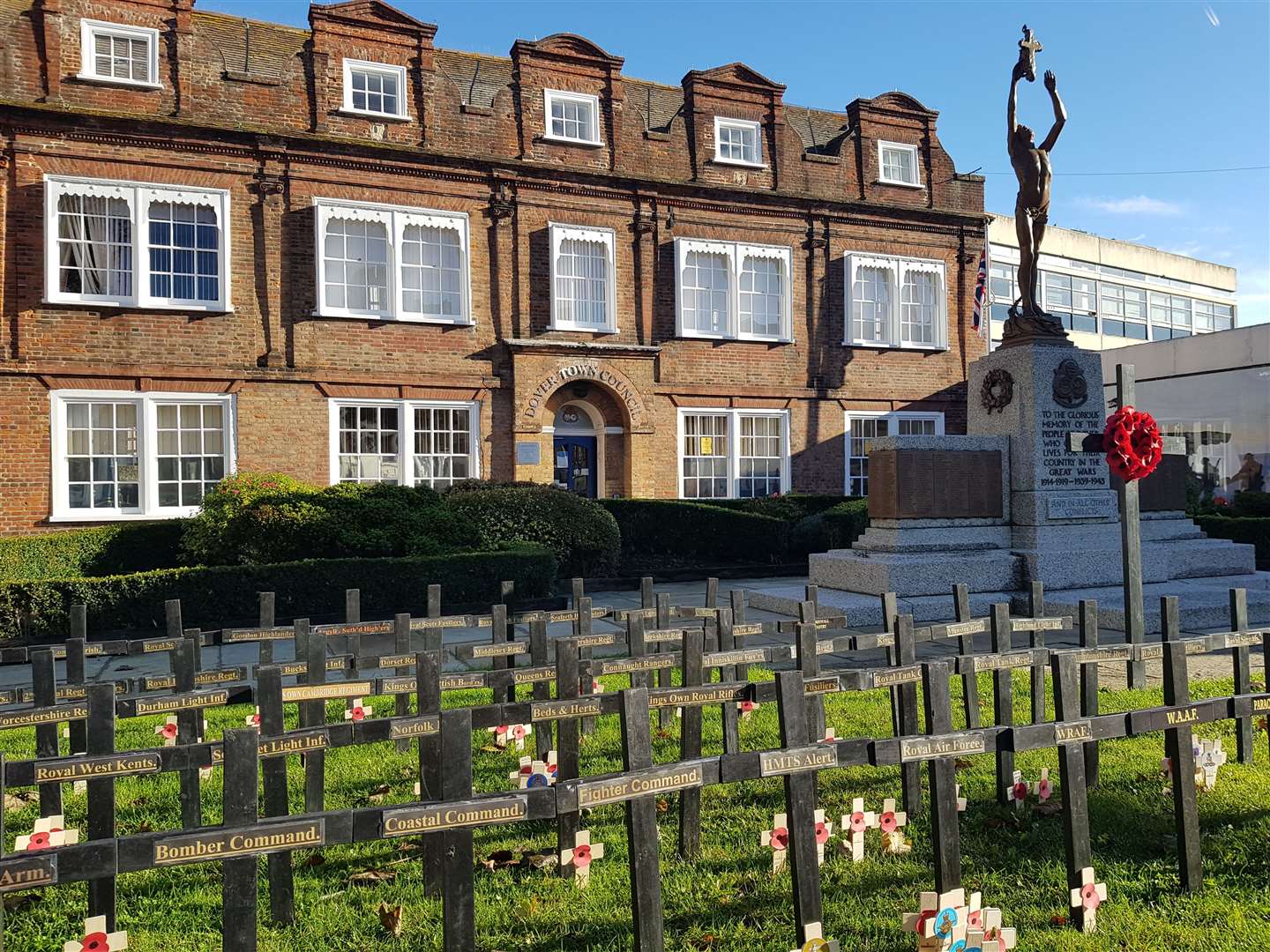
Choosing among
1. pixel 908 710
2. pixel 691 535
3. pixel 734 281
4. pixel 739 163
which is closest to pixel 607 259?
A: pixel 734 281

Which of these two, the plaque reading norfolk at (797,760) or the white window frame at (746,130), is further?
A: the white window frame at (746,130)

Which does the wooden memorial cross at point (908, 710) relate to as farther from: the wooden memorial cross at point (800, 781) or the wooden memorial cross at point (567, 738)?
the wooden memorial cross at point (567, 738)

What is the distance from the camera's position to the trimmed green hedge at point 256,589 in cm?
1044

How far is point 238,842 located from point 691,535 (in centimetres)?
1513

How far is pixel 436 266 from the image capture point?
19094 millimetres

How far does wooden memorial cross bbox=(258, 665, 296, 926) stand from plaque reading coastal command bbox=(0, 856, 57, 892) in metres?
0.98

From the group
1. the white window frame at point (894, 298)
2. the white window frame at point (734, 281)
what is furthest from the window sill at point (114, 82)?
the white window frame at point (894, 298)

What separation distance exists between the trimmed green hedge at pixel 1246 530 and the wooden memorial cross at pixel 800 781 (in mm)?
15775

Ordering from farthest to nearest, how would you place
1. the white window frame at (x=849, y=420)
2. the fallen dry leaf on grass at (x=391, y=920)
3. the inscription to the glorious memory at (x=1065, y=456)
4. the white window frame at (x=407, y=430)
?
the white window frame at (x=849, y=420)
the white window frame at (x=407, y=430)
the inscription to the glorious memory at (x=1065, y=456)
the fallen dry leaf on grass at (x=391, y=920)

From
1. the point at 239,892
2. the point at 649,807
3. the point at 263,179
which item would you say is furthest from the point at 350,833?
the point at 263,179

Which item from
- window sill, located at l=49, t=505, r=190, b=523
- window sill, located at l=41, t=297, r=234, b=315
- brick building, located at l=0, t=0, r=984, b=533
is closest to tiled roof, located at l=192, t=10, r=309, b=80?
brick building, located at l=0, t=0, r=984, b=533

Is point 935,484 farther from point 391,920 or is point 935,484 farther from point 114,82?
point 114,82

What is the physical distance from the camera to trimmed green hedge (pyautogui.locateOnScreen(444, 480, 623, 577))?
14430 mm

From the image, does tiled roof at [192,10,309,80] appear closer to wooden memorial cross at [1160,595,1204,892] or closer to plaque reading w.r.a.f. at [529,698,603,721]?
plaque reading w.r.a.f. at [529,698,603,721]
